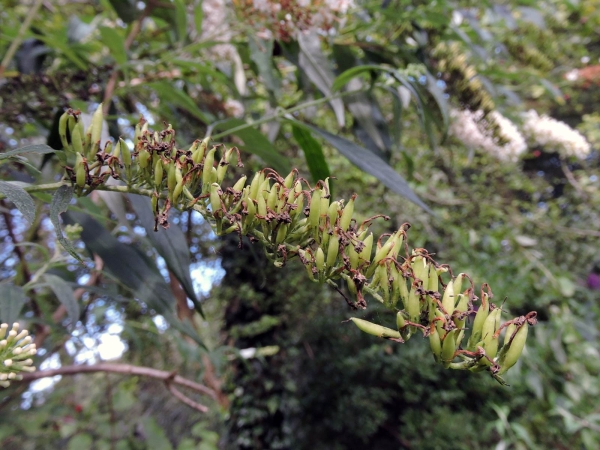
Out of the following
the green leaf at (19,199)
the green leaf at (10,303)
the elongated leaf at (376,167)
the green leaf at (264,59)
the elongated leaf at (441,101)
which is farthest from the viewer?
the green leaf at (264,59)

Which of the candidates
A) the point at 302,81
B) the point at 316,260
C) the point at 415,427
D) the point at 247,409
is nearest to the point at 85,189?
the point at 316,260

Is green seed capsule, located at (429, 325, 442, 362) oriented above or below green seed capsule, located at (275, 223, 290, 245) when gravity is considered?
above

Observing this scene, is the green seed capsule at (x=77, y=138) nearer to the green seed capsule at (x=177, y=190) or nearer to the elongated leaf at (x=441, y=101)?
A: the green seed capsule at (x=177, y=190)

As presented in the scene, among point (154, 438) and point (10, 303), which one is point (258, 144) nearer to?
point (10, 303)

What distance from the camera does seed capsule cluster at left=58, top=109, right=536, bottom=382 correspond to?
0.31 meters

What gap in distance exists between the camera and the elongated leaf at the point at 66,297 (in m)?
A: 0.51

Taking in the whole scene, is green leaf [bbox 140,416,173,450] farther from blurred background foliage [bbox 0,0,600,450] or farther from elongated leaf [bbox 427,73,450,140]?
elongated leaf [bbox 427,73,450,140]

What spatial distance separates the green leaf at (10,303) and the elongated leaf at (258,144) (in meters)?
0.34

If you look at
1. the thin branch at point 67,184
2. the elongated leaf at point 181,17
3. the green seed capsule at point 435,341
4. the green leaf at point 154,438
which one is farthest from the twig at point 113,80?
the green leaf at point 154,438

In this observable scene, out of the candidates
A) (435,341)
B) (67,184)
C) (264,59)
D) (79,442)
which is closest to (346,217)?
(435,341)

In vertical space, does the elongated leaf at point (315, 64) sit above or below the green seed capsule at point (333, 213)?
below

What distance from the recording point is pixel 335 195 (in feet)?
4.09

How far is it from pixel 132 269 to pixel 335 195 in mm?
827

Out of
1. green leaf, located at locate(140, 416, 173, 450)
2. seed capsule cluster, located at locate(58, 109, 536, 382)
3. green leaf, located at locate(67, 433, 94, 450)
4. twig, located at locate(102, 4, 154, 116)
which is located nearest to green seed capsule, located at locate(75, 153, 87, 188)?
seed capsule cluster, located at locate(58, 109, 536, 382)
